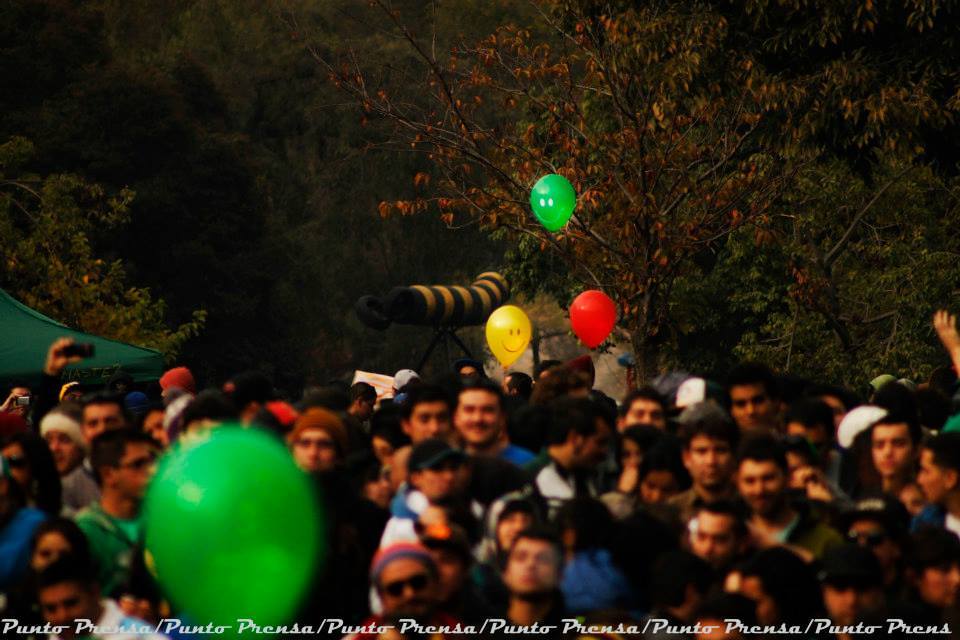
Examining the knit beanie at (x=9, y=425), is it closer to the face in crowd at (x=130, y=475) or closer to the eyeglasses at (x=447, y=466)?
the face in crowd at (x=130, y=475)

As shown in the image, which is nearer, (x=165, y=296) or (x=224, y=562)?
(x=224, y=562)

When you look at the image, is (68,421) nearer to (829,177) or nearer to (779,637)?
(779,637)

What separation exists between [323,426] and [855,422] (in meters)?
2.67

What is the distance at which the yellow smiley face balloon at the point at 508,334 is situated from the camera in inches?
662

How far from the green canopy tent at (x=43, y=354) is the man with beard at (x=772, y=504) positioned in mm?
12471

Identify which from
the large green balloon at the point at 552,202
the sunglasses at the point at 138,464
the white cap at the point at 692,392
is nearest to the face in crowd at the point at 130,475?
the sunglasses at the point at 138,464

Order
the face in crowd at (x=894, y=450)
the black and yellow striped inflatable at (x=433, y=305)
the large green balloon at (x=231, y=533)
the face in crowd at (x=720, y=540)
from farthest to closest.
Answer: the black and yellow striped inflatable at (x=433, y=305)
the face in crowd at (x=894, y=450)
the face in crowd at (x=720, y=540)
the large green balloon at (x=231, y=533)

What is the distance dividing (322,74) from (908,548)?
4211 cm

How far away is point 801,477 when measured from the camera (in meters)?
7.55

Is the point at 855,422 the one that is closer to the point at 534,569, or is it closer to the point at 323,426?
the point at 323,426

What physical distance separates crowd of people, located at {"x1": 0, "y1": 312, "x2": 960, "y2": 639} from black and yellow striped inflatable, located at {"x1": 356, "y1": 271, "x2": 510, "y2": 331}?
16346mm

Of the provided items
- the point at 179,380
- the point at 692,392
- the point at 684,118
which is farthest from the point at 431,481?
the point at 684,118

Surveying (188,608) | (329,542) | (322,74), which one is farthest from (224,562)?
(322,74)

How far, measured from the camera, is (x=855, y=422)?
8344mm
